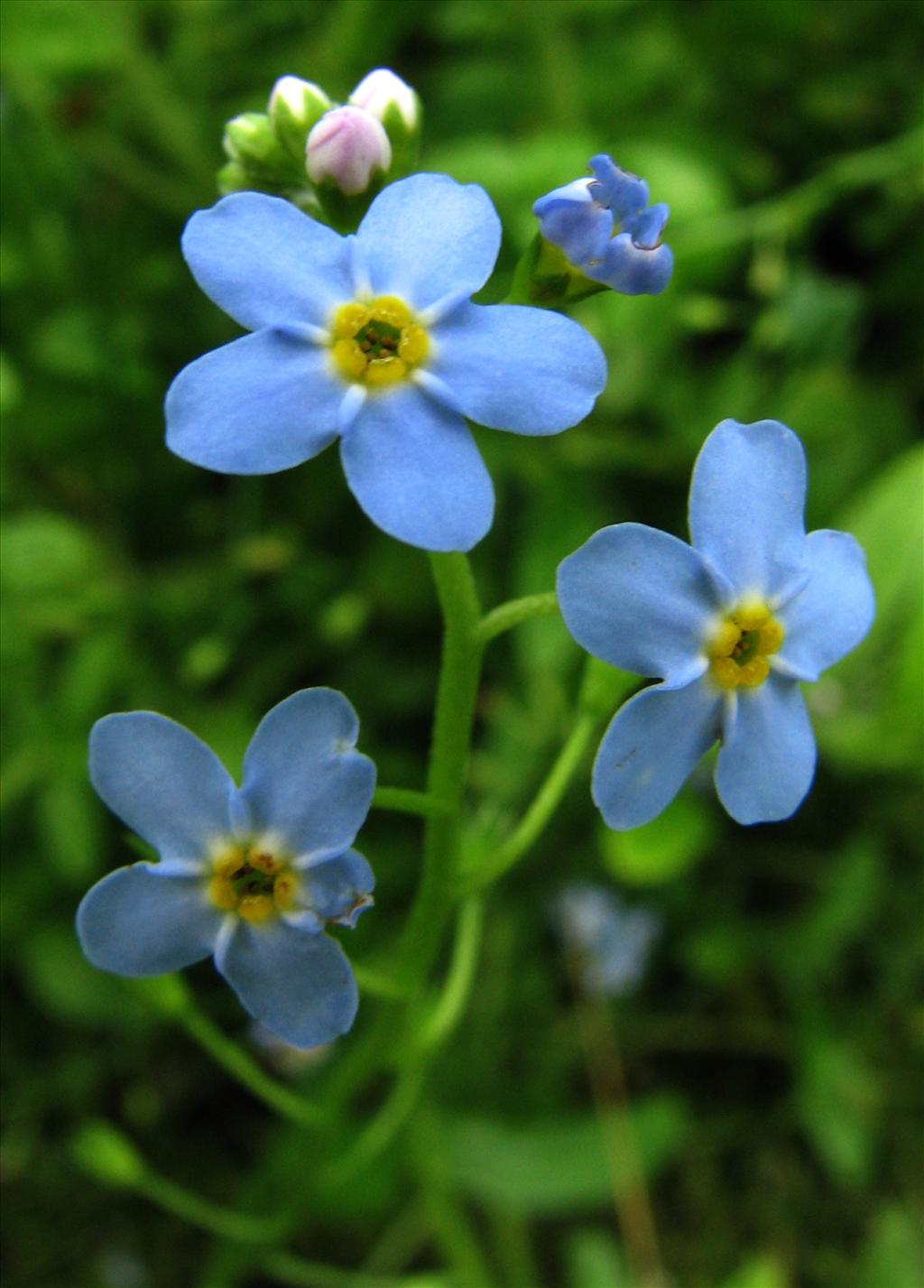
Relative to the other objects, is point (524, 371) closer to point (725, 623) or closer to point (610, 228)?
point (610, 228)

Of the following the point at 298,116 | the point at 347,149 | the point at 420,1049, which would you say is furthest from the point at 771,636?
the point at 420,1049

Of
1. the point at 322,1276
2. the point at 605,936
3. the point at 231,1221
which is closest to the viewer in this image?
the point at 231,1221

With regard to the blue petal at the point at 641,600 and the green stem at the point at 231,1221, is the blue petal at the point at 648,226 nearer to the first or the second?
the blue petal at the point at 641,600

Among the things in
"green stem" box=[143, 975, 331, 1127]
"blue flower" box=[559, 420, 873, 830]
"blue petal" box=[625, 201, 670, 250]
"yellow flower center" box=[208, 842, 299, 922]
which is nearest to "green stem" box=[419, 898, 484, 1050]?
"green stem" box=[143, 975, 331, 1127]

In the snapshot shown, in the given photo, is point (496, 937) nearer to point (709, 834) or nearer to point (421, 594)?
point (709, 834)

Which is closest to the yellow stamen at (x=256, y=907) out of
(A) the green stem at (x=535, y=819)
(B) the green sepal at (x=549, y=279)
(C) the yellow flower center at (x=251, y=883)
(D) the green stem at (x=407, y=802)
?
(C) the yellow flower center at (x=251, y=883)

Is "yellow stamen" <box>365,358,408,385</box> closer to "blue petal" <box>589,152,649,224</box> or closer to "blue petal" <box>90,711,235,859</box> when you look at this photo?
"blue petal" <box>589,152,649,224</box>
